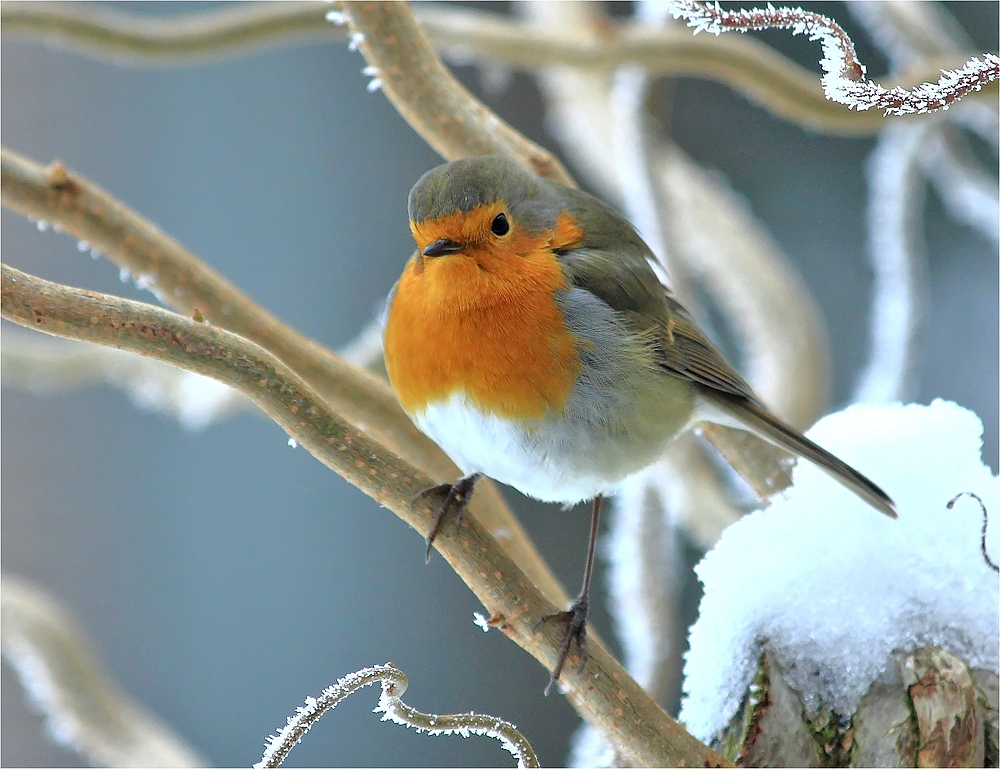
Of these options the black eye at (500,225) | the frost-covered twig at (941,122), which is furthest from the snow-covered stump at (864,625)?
the frost-covered twig at (941,122)

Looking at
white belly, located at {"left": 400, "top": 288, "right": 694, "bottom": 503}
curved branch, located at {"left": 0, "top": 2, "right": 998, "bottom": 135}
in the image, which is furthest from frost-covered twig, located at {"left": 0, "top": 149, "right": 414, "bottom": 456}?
curved branch, located at {"left": 0, "top": 2, "right": 998, "bottom": 135}

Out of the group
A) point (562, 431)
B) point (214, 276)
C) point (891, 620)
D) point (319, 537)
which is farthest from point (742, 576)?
point (319, 537)

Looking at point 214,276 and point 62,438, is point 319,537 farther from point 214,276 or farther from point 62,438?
point 214,276

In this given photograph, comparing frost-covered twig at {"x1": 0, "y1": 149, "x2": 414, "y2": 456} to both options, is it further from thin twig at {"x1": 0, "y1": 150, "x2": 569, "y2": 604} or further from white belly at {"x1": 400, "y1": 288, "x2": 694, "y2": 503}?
white belly at {"x1": 400, "y1": 288, "x2": 694, "y2": 503}

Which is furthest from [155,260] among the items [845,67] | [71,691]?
[845,67]

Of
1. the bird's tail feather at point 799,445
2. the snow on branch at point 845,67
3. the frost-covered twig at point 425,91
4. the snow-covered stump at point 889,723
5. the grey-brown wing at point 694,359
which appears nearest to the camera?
the snow on branch at point 845,67

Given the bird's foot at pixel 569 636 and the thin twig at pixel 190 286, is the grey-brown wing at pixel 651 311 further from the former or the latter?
the bird's foot at pixel 569 636

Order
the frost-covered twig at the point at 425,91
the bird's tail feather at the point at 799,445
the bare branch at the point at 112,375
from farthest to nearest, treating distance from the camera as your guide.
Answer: the bare branch at the point at 112,375
the frost-covered twig at the point at 425,91
the bird's tail feather at the point at 799,445
